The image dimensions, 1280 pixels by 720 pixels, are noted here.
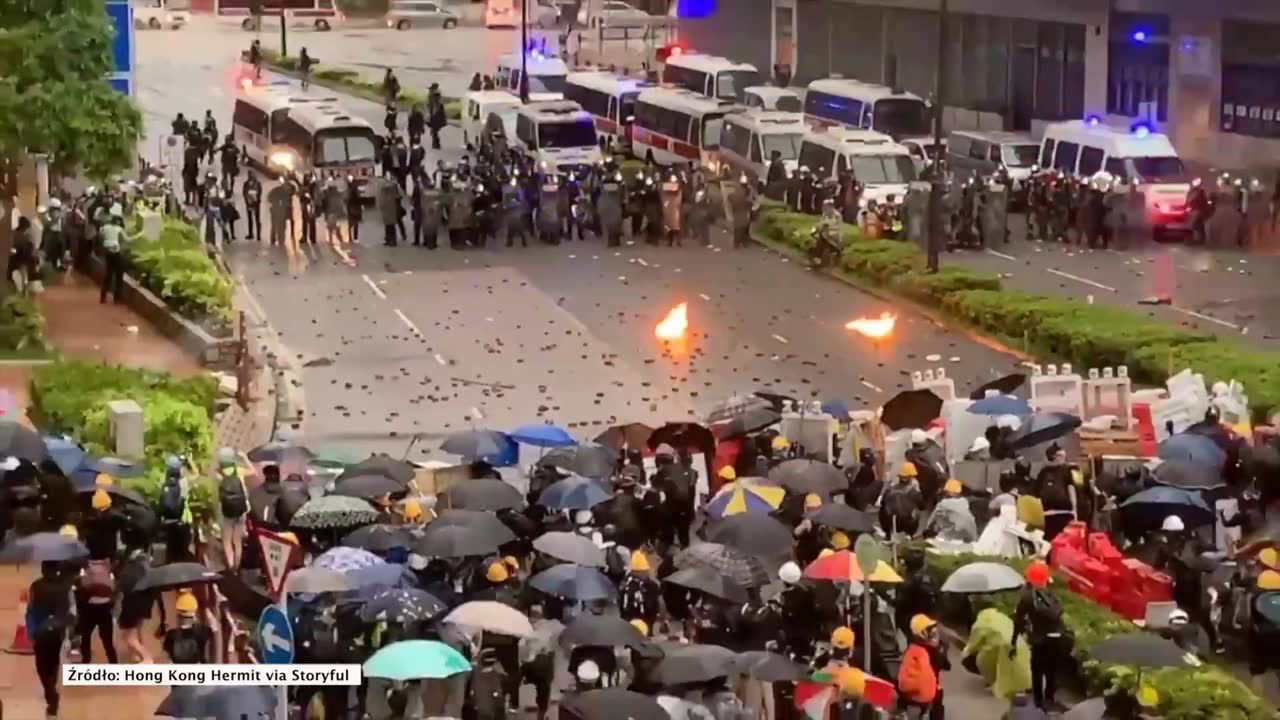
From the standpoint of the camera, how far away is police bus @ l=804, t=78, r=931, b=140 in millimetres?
46250

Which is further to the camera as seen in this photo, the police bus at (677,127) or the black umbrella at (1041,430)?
the police bus at (677,127)

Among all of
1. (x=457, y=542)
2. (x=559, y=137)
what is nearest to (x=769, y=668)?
(x=457, y=542)

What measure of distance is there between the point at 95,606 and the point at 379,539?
1.99 m

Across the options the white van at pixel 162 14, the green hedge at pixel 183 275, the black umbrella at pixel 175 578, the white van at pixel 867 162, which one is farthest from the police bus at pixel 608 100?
the white van at pixel 162 14

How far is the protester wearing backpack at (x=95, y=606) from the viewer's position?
15422mm

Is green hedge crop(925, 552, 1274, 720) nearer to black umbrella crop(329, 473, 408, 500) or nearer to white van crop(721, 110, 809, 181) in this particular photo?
black umbrella crop(329, 473, 408, 500)

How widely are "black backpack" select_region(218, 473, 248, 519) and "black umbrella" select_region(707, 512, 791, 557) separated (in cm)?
369

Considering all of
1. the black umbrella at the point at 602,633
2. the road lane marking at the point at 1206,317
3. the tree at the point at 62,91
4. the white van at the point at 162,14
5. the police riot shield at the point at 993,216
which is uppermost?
the white van at the point at 162,14

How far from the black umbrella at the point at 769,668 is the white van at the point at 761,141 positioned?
2743 centimetres

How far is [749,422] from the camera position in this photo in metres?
20.6

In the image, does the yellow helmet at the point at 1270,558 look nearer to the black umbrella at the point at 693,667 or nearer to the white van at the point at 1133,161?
the black umbrella at the point at 693,667

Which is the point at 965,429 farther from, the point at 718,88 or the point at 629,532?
the point at 718,88

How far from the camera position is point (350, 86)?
6269cm

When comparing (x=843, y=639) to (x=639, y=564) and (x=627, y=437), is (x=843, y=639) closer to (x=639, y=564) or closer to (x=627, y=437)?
(x=639, y=564)
